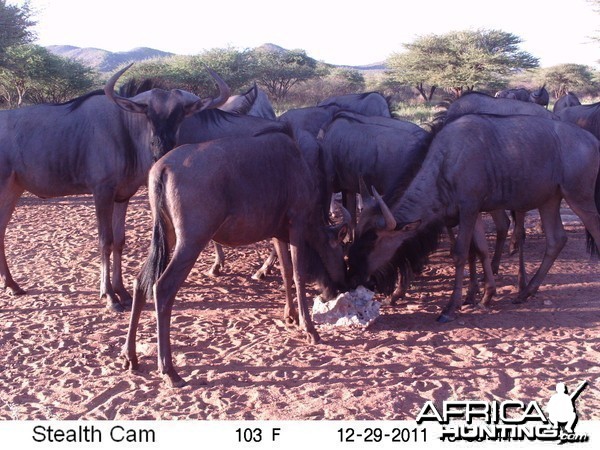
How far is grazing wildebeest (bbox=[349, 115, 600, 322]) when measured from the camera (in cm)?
585

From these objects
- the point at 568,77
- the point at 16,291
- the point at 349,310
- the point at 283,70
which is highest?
the point at 568,77

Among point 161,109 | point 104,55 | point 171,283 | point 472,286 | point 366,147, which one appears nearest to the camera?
point 171,283

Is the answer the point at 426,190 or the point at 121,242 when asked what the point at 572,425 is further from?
the point at 121,242

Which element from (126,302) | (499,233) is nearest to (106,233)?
(126,302)

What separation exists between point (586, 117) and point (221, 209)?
27.2 ft

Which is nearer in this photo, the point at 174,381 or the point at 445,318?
the point at 174,381

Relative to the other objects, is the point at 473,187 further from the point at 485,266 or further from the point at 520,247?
the point at 520,247

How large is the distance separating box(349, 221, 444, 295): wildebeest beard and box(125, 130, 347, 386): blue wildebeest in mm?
596

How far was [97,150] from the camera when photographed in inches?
240

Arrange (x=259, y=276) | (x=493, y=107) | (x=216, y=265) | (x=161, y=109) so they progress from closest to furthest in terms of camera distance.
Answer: (x=161, y=109), (x=259, y=276), (x=216, y=265), (x=493, y=107)

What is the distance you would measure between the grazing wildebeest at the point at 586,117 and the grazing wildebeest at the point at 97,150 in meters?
6.83

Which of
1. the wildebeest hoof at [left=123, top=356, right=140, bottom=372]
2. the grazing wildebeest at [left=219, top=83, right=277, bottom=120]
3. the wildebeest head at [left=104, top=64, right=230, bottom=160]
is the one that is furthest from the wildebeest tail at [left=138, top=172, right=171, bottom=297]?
the grazing wildebeest at [left=219, top=83, right=277, bottom=120]

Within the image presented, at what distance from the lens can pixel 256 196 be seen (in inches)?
188

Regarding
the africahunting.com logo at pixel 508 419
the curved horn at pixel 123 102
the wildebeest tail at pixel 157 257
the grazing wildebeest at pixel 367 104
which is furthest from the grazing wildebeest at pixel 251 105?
the africahunting.com logo at pixel 508 419
